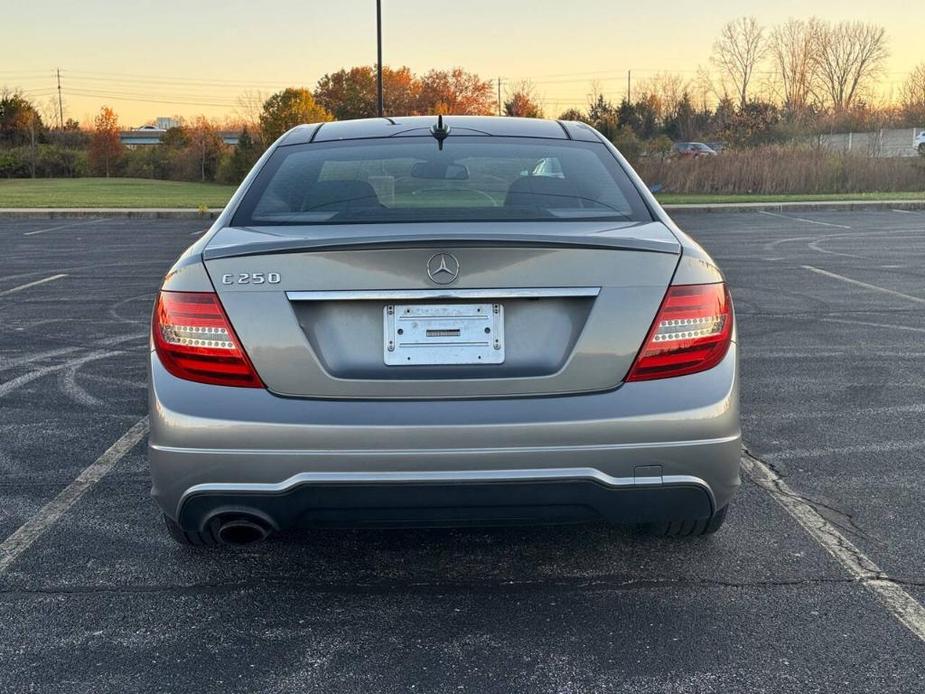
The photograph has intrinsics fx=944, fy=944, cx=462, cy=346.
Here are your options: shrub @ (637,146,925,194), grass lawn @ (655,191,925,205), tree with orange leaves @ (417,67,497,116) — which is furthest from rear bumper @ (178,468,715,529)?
tree with orange leaves @ (417,67,497,116)

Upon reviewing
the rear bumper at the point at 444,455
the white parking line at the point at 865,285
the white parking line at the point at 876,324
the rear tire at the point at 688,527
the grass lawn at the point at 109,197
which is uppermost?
the rear bumper at the point at 444,455

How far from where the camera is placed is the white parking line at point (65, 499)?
11.6 ft

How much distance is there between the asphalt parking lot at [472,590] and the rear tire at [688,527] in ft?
0.37

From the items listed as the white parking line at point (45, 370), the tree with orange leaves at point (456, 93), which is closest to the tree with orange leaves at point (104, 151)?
the tree with orange leaves at point (456, 93)

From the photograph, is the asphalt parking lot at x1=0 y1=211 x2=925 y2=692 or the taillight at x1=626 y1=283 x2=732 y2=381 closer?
the asphalt parking lot at x1=0 y1=211 x2=925 y2=692

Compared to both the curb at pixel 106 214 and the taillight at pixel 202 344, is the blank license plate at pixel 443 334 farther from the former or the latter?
the curb at pixel 106 214

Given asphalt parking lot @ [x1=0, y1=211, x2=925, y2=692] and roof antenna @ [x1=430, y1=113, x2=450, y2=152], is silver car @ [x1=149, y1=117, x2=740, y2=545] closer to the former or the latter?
asphalt parking lot @ [x1=0, y1=211, x2=925, y2=692]

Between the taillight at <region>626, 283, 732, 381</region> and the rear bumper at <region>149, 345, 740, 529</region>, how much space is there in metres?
0.05

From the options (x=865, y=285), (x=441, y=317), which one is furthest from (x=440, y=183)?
(x=865, y=285)

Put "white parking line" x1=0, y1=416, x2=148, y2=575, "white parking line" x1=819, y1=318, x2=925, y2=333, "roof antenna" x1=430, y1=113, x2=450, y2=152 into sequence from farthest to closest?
"white parking line" x1=819, y1=318, x2=925, y2=333 < "roof antenna" x1=430, y1=113, x2=450, y2=152 < "white parking line" x1=0, y1=416, x2=148, y2=575

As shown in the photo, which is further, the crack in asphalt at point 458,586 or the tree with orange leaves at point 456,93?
the tree with orange leaves at point 456,93

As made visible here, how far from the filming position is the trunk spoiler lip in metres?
2.72

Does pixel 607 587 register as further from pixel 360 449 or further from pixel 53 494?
pixel 53 494

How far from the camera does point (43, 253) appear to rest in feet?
47.5
